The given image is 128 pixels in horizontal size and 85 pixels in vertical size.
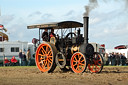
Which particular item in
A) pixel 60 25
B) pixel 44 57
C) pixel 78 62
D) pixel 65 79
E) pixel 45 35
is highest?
pixel 60 25

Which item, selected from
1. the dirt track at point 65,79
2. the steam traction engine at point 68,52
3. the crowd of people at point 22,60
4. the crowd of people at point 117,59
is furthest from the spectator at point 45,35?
the crowd of people at point 117,59

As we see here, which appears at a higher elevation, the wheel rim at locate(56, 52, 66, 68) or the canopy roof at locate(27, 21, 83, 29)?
the canopy roof at locate(27, 21, 83, 29)

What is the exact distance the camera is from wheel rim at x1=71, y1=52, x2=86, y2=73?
1202 cm

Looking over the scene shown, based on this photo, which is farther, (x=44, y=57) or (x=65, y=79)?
(x=44, y=57)

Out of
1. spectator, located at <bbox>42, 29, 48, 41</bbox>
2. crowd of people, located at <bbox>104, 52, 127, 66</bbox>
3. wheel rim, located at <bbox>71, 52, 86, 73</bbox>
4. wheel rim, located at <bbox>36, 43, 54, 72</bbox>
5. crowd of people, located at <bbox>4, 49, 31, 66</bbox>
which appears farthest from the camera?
crowd of people, located at <bbox>104, 52, 127, 66</bbox>

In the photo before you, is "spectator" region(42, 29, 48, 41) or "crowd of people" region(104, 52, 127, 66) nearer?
"spectator" region(42, 29, 48, 41)

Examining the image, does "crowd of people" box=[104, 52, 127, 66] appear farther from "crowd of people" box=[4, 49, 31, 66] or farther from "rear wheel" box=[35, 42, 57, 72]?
"rear wheel" box=[35, 42, 57, 72]

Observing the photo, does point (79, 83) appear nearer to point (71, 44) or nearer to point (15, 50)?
point (71, 44)

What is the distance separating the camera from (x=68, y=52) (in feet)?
42.6

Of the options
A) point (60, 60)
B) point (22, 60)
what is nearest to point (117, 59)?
point (22, 60)

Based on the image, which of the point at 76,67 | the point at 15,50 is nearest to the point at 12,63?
the point at 15,50

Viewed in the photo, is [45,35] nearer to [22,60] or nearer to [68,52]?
[68,52]

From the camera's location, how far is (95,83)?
28.1 ft

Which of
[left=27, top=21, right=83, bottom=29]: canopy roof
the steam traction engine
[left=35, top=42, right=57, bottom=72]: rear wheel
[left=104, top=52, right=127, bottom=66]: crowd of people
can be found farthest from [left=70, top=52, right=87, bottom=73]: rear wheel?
[left=104, top=52, right=127, bottom=66]: crowd of people
